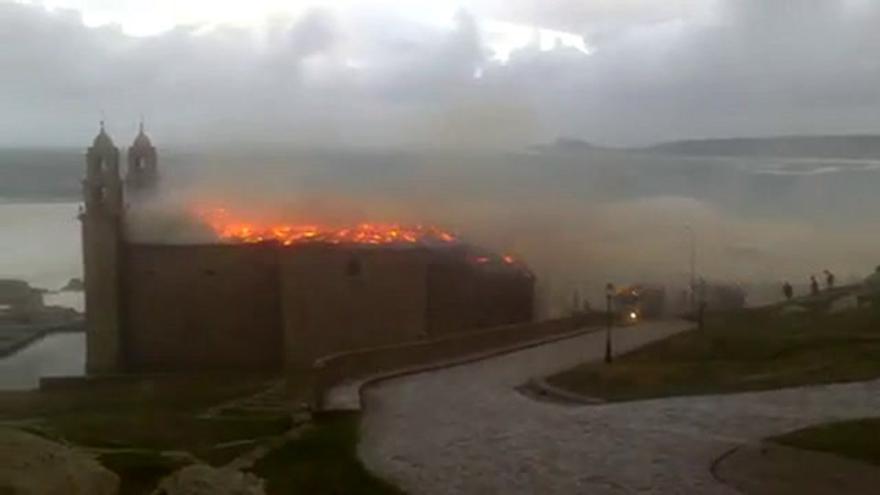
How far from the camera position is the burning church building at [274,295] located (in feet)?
105

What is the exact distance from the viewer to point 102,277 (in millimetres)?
34750

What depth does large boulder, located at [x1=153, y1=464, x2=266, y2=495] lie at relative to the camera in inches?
407

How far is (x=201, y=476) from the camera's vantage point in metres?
10.6

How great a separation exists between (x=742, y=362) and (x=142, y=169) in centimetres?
2577

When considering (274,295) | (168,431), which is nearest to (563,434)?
(168,431)

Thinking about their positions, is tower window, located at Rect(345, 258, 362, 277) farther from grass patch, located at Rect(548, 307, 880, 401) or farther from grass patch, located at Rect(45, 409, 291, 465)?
grass patch, located at Rect(45, 409, 291, 465)

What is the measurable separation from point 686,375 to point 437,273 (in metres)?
12.0

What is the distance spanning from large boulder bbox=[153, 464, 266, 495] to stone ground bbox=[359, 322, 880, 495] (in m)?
3.47

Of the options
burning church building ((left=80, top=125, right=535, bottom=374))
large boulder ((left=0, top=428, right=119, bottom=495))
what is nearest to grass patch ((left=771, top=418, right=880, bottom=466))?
large boulder ((left=0, top=428, right=119, bottom=495))

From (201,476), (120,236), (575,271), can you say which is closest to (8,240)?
(575,271)

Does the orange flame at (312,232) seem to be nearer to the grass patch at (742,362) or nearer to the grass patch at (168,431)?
the grass patch at (742,362)

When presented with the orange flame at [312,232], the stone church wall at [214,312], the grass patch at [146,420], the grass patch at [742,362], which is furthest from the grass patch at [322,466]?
the orange flame at [312,232]

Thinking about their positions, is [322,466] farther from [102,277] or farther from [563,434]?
[102,277]

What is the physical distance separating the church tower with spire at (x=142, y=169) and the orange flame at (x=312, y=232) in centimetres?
197
